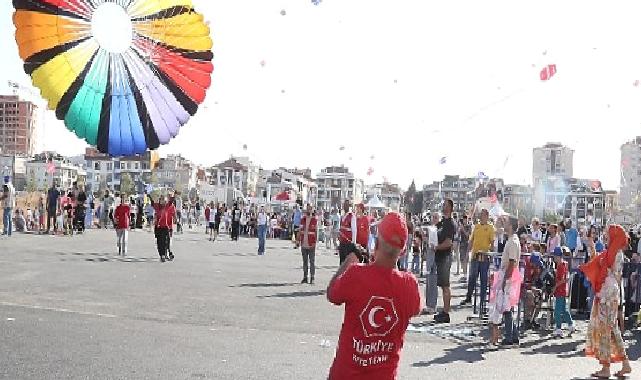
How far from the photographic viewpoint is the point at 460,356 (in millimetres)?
9898

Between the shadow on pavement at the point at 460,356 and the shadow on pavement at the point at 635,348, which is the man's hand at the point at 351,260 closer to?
the shadow on pavement at the point at 460,356

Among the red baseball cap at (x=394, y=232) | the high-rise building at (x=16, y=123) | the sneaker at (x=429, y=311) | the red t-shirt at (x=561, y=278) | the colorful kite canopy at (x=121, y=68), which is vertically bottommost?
the sneaker at (x=429, y=311)

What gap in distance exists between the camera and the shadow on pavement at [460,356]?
30.5ft

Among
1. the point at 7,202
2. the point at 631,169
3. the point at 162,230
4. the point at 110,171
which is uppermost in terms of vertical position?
the point at 631,169

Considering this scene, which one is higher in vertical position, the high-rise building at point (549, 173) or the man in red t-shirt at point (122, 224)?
the high-rise building at point (549, 173)

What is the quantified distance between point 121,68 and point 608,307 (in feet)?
35.6

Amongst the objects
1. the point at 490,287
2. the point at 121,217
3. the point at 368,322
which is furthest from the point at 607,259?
the point at 121,217

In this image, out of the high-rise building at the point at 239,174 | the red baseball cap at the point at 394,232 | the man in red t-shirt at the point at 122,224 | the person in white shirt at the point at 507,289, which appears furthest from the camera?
the high-rise building at the point at 239,174

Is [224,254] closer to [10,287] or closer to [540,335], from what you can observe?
[10,287]

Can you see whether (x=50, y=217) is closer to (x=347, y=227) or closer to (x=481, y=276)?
(x=347, y=227)

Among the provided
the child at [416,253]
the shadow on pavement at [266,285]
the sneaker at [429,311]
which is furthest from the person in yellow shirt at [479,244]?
the child at [416,253]

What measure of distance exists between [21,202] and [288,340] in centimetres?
2771

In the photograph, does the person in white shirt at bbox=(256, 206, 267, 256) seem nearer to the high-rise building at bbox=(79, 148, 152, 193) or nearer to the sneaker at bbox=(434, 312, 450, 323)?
the sneaker at bbox=(434, 312, 450, 323)

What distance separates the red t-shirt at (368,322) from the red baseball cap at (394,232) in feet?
0.58
